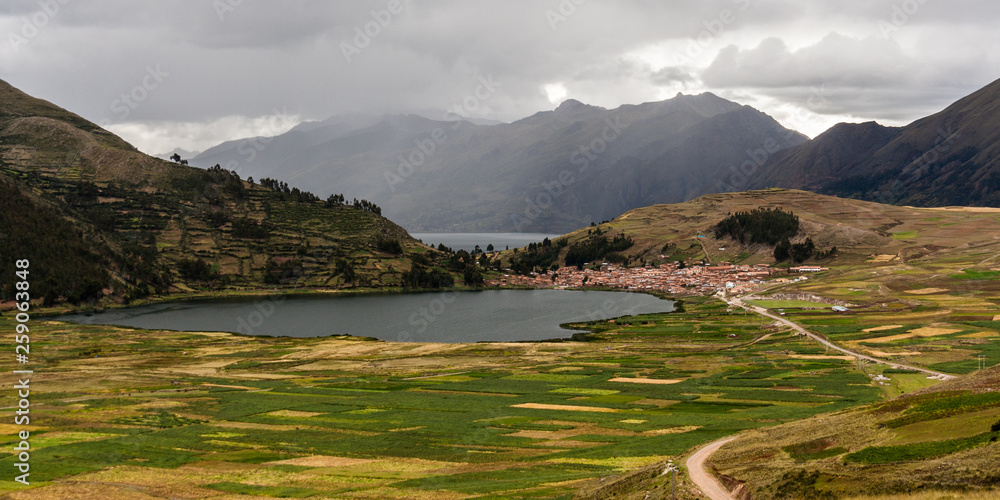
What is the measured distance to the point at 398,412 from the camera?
210 ft

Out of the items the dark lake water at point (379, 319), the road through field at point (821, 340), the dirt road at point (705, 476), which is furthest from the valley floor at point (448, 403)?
the dark lake water at point (379, 319)

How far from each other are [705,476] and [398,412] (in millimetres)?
37254

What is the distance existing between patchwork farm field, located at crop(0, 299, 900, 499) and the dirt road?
377 centimetres

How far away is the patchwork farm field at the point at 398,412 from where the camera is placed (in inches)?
1658

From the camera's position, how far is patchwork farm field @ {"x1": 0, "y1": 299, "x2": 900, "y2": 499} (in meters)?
42.1

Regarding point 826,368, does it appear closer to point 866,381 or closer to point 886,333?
point 866,381

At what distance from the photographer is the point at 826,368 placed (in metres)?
82.8

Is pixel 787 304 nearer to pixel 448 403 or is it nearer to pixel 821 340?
pixel 821 340

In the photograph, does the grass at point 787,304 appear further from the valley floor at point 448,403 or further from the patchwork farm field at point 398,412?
the patchwork farm field at point 398,412

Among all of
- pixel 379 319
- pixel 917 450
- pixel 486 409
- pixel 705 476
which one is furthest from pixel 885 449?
pixel 379 319

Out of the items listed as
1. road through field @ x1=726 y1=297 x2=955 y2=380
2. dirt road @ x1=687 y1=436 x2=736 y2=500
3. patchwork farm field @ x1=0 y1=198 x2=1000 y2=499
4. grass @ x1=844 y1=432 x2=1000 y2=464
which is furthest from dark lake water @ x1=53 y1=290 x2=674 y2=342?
grass @ x1=844 y1=432 x2=1000 y2=464

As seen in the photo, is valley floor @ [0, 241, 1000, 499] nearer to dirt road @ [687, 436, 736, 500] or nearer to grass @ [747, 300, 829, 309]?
dirt road @ [687, 436, 736, 500]

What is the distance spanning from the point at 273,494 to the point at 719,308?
491 ft

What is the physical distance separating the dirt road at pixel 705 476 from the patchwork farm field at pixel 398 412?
3769 mm
